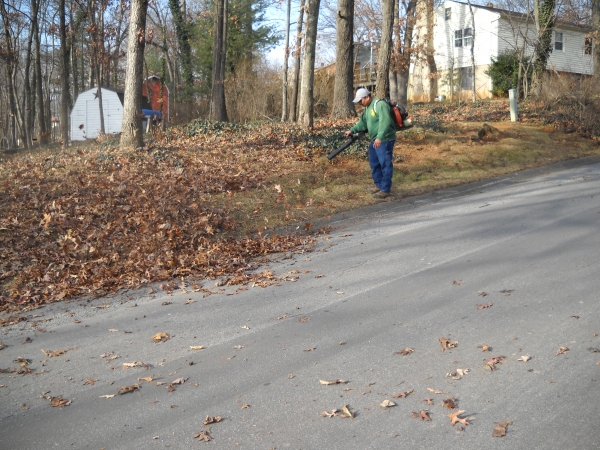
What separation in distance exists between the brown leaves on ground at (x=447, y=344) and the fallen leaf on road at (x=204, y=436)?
2.09 m

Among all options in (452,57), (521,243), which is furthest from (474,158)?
(452,57)

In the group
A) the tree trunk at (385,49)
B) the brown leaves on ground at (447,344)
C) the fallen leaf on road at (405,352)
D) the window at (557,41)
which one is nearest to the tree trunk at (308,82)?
the tree trunk at (385,49)

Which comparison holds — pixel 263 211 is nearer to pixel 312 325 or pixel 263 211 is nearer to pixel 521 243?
pixel 521 243

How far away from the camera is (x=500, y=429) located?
13.4ft

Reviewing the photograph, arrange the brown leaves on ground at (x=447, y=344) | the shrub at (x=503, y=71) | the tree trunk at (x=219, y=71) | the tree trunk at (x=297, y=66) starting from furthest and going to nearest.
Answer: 1. the shrub at (x=503, y=71)
2. the tree trunk at (x=219, y=71)
3. the tree trunk at (x=297, y=66)
4. the brown leaves on ground at (x=447, y=344)

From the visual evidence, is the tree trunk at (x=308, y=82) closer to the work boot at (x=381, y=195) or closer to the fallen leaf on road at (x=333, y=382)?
the work boot at (x=381, y=195)

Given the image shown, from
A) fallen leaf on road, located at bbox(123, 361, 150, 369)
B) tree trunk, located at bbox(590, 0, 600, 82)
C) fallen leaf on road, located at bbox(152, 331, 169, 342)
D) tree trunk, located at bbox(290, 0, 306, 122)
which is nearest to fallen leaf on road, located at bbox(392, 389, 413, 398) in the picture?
fallen leaf on road, located at bbox(123, 361, 150, 369)

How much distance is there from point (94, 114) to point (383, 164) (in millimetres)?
31164

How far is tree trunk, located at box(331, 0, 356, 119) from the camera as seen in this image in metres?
19.9

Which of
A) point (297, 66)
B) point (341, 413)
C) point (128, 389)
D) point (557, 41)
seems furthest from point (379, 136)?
point (557, 41)

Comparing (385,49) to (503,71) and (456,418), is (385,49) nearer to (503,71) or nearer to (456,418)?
(456,418)

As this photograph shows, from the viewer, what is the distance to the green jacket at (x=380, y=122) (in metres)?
11.7

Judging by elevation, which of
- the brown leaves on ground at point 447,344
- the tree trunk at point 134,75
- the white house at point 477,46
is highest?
the white house at point 477,46

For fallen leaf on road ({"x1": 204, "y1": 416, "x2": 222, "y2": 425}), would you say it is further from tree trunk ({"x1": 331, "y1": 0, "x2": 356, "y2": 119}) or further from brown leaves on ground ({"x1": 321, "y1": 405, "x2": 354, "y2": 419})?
tree trunk ({"x1": 331, "y1": 0, "x2": 356, "y2": 119})
